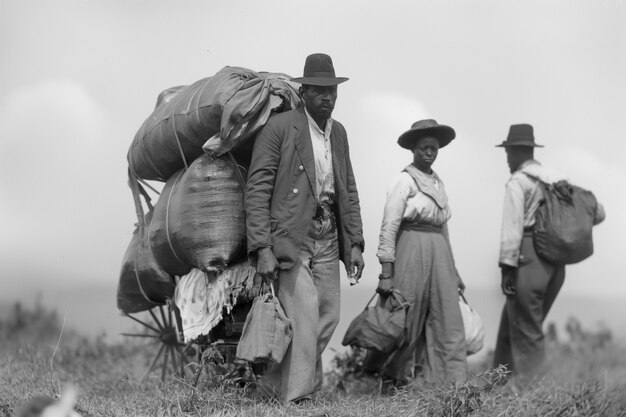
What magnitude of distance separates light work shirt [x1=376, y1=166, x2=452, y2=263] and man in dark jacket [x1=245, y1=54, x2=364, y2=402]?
79 centimetres

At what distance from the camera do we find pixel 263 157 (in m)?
6.45

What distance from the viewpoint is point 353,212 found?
6863mm

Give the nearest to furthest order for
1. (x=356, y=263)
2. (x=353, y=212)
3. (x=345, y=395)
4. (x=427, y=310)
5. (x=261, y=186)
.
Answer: (x=261, y=186)
(x=356, y=263)
(x=353, y=212)
(x=345, y=395)
(x=427, y=310)

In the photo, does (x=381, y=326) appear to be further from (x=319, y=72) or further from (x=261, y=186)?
(x=319, y=72)

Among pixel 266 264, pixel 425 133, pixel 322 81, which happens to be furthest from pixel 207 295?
pixel 425 133

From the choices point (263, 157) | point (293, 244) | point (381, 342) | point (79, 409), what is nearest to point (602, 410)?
point (381, 342)

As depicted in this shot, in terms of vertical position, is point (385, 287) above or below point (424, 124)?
below

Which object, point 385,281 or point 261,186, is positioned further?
point 385,281

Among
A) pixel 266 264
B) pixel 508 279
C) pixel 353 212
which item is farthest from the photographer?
pixel 508 279

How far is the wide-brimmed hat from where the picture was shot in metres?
7.66

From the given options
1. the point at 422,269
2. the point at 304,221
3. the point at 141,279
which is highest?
the point at 304,221

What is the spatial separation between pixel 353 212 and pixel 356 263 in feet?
1.24

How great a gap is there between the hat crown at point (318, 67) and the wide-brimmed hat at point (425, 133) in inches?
48.7

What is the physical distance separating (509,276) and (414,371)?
1.42 meters
